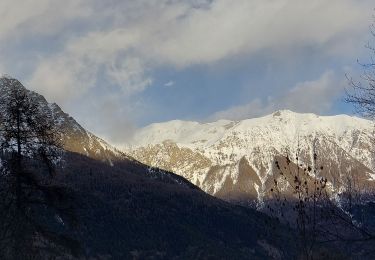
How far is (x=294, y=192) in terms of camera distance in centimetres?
1279

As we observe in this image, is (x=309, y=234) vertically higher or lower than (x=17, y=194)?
lower

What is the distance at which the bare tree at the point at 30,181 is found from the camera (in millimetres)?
21327

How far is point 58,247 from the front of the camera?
863 inches

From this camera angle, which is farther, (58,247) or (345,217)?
(58,247)

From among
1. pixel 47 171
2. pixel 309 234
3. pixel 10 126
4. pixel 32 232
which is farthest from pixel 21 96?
pixel 309 234

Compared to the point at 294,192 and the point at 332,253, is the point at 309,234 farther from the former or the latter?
Answer: the point at 332,253

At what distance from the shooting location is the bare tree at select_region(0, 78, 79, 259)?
21.3 m

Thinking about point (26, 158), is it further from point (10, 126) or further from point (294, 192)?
point (294, 192)

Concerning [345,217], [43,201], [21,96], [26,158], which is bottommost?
[345,217]

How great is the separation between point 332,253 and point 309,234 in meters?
33.9

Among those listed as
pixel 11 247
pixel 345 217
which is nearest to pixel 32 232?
pixel 11 247

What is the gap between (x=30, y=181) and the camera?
73.4 feet

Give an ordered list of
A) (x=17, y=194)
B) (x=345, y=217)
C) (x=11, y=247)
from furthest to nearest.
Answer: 1. (x=17, y=194)
2. (x=11, y=247)
3. (x=345, y=217)

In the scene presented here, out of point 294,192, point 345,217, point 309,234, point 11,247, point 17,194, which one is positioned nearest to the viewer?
point 345,217
